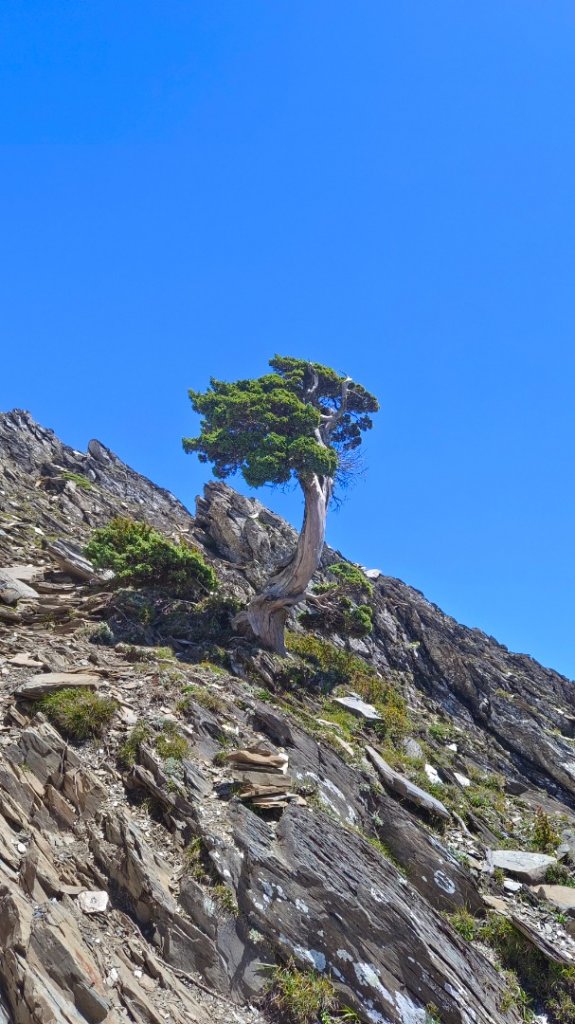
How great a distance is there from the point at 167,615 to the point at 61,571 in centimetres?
534

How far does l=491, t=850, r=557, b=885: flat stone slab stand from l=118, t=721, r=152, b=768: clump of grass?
780cm

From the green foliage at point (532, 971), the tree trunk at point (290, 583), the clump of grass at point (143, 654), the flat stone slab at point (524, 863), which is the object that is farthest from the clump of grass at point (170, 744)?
the tree trunk at point (290, 583)

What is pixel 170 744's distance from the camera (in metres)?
10.3

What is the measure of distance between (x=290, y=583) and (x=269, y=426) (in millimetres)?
7078

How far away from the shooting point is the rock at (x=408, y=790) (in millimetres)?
12219

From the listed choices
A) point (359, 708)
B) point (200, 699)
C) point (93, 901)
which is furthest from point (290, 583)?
point (93, 901)

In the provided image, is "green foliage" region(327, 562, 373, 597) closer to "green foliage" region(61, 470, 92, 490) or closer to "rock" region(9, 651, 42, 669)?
"rock" region(9, 651, 42, 669)

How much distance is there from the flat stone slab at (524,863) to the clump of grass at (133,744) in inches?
307

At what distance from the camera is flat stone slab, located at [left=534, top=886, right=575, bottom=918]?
32.0 feet

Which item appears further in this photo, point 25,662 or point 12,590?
point 12,590

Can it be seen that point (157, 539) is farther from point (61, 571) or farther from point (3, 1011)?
point (3, 1011)

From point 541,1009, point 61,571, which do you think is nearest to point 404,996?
point 541,1009

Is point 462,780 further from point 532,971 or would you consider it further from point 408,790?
point 532,971

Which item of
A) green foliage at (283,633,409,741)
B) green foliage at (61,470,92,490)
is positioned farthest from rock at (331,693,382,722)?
green foliage at (61,470,92,490)
